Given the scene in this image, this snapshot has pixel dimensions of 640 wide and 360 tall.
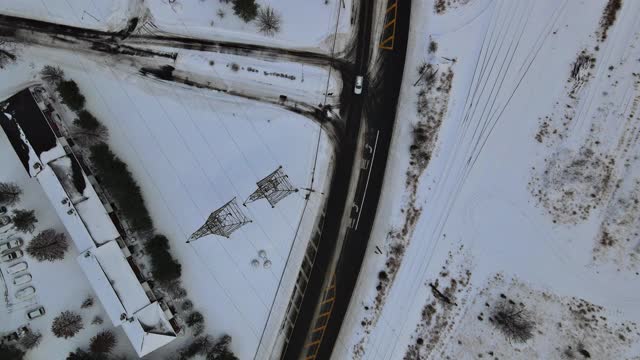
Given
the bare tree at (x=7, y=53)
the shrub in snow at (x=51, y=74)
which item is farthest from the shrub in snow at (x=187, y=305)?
the bare tree at (x=7, y=53)

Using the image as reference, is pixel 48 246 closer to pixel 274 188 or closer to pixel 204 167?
pixel 204 167

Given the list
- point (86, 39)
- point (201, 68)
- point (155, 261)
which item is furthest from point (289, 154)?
point (86, 39)

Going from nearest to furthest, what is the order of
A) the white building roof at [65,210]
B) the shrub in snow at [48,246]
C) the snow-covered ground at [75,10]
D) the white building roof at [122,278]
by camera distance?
the white building roof at [65,210], the white building roof at [122,278], the shrub in snow at [48,246], the snow-covered ground at [75,10]

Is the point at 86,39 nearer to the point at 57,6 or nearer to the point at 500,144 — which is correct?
the point at 57,6

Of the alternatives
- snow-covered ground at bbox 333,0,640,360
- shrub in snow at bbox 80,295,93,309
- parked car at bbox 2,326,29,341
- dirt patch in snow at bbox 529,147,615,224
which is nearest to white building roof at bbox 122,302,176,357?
shrub in snow at bbox 80,295,93,309

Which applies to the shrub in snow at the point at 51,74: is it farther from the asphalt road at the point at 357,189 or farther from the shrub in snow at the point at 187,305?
the asphalt road at the point at 357,189

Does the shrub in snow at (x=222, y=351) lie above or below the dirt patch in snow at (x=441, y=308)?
above
